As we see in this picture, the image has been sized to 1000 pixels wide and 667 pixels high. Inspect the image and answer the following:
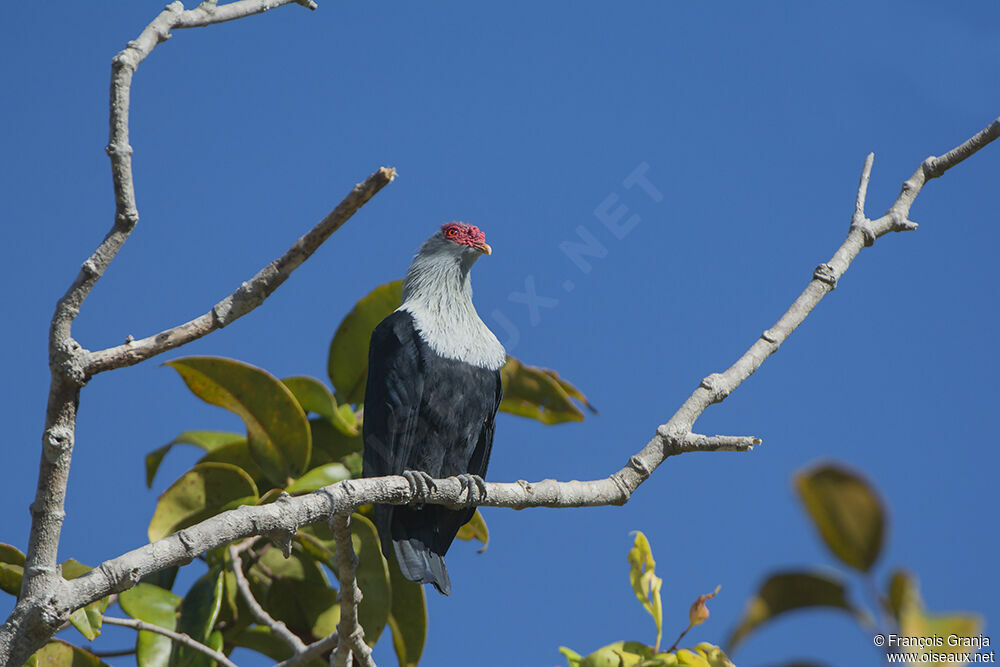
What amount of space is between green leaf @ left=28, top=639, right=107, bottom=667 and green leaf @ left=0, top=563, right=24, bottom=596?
206 mm

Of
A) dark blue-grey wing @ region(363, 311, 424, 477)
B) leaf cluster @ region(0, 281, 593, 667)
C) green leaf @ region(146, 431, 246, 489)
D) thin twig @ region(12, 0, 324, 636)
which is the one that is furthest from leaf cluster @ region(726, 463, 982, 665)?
green leaf @ region(146, 431, 246, 489)

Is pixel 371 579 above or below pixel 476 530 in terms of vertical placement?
below

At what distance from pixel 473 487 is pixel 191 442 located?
1254mm

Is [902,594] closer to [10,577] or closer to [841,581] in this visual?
[841,581]

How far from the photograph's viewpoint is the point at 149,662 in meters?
2.85

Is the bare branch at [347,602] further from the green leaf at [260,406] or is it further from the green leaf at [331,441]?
the green leaf at [331,441]

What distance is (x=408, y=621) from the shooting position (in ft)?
11.0

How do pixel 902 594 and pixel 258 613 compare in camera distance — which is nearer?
pixel 902 594


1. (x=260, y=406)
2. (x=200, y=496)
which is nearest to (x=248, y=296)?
(x=260, y=406)

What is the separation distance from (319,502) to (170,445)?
1.61m

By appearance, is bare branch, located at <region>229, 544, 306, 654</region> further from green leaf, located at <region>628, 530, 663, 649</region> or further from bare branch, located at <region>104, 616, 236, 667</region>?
green leaf, located at <region>628, 530, 663, 649</region>

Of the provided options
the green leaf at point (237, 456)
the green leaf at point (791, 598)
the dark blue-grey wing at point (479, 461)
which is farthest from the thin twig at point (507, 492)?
the green leaf at point (791, 598)

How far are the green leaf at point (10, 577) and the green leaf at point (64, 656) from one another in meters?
0.21

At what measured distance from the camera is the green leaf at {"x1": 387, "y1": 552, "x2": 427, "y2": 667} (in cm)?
331
